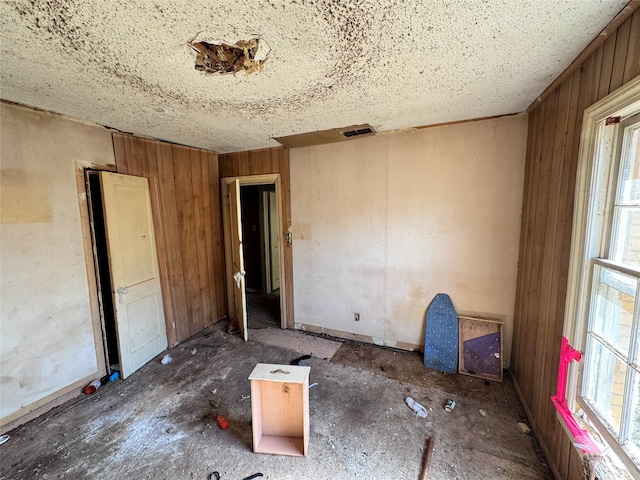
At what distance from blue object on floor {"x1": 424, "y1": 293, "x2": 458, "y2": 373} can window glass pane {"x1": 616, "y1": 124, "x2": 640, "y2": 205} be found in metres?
1.63

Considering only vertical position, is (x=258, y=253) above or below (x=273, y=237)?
below

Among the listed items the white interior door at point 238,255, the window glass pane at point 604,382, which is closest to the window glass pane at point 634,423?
the window glass pane at point 604,382

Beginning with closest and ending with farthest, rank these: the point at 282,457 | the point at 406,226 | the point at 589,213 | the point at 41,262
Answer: the point at 589,213 < the point at 282,457 < the point at 41,262 < the point at 406,226

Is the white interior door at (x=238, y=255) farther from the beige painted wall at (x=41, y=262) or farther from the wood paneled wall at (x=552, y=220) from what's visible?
the wood paneled wall at (x=552, y=220)

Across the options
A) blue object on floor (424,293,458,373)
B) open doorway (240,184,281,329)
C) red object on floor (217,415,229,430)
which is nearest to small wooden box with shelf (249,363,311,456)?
red object on floor (217,415,229,430)

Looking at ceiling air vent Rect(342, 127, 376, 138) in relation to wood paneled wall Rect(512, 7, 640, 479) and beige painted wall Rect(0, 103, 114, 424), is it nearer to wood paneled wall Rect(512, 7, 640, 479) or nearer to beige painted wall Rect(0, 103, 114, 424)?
wood paneled wall Rect(512, 7, 640, 479)

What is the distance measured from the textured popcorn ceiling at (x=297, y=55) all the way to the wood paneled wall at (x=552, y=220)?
0.13 m

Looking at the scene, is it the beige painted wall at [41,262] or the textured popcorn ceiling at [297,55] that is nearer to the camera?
the textured popcorn ceiling at [297,55]

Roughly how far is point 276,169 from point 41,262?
2298 mm

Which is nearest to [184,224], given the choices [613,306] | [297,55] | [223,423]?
[223,423]

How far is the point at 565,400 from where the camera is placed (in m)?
1.42

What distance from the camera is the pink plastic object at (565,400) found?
1229mm

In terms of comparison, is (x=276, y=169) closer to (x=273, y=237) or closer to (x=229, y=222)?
(x=229, y=222)

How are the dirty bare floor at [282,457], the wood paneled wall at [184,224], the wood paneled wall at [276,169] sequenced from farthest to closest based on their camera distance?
the wood paneled wall at [276,169] → the wood paneled wall at [184,224] → the dirty bare floor at [282,457]
